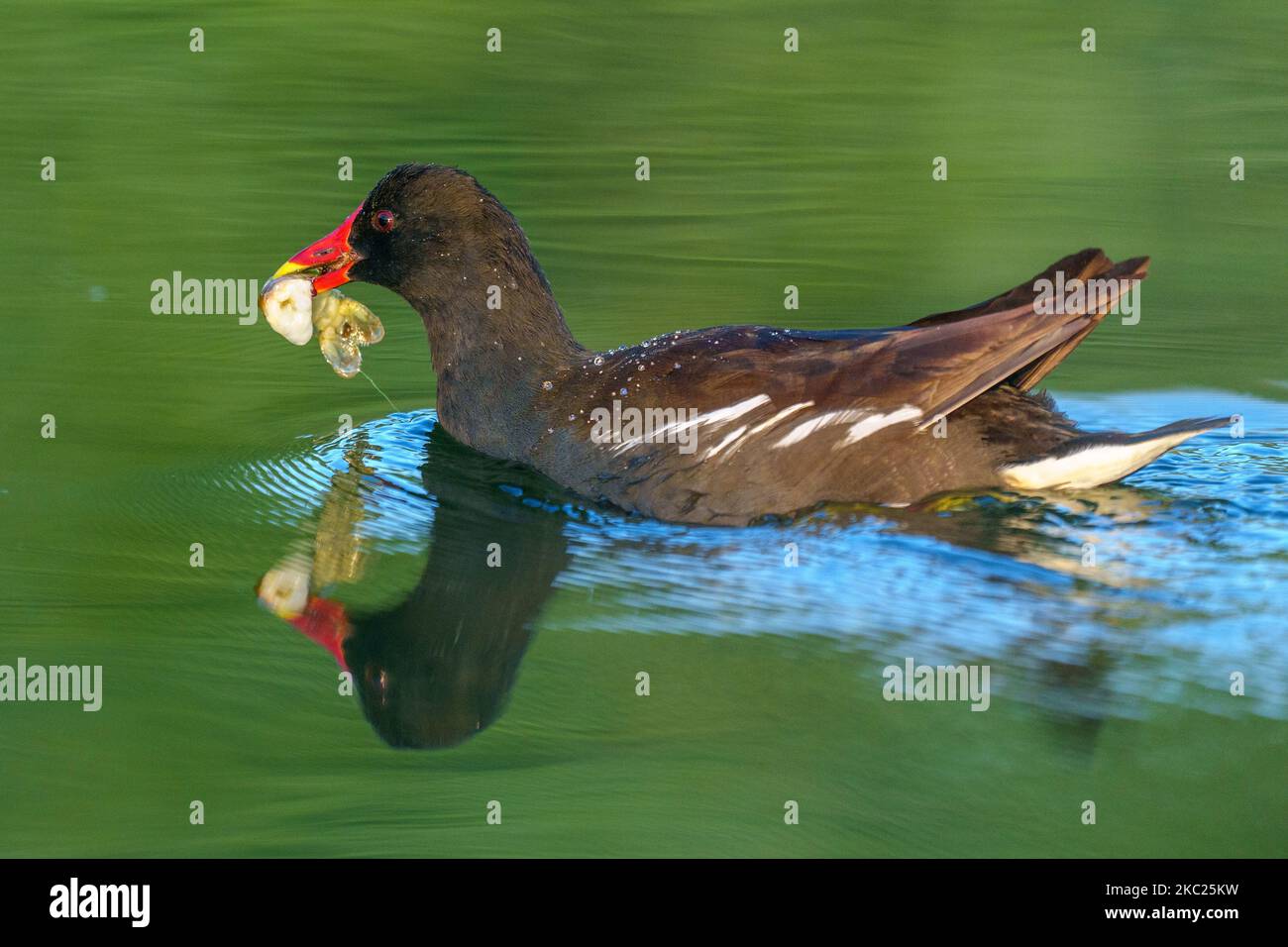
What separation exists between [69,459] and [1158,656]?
407 cm

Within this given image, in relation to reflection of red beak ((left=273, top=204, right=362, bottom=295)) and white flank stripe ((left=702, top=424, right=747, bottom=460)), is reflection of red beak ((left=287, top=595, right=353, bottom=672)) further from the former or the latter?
reflection of red beak ((left=273, top=204, right=362, bottom=295))

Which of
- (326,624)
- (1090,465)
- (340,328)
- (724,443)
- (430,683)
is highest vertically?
(340,328)

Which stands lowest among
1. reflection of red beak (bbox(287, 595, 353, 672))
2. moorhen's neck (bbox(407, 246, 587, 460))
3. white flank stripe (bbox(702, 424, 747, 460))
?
reflection of red beak (bbox(287, 595, 353, 672))

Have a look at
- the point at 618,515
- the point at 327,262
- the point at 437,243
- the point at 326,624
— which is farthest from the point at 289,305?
the point at 326,624

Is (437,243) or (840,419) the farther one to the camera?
(437,243)

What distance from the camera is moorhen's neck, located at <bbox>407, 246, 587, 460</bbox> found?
6.50m

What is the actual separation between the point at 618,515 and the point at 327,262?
70.5 inches

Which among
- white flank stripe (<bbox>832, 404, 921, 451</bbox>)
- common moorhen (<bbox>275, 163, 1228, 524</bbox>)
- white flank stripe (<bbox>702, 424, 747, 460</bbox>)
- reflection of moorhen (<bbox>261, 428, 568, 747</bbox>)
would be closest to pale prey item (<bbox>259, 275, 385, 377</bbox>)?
reflection of moorhen (<bbox>261, 428, 568, 747</bbox>)

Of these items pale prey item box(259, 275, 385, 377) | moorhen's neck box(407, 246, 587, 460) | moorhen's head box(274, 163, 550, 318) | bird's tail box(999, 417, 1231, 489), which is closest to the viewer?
bird's tail box(999, 417, 1231, 489)

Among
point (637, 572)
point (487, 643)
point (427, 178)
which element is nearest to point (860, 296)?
point (427, 178)

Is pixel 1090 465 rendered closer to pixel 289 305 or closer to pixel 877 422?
pixel 877 422

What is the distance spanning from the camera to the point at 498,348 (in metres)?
6.57

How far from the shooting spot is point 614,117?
10.4 m

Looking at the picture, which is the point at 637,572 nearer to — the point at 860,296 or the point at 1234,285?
the point at 860,296
